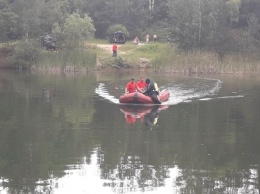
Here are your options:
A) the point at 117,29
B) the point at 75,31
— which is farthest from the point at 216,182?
the point at 117,29

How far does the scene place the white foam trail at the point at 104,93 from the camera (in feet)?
104

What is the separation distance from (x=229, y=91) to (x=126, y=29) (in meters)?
32.2

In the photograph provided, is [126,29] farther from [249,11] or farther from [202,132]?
[202,132]

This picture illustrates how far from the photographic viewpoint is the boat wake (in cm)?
3266

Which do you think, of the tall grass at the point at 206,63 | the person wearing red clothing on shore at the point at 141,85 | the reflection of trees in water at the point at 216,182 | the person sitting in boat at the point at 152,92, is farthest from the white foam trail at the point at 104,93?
the reflection of trees in water at the point at 216,182

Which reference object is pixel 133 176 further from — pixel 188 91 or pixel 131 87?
pixel 188 91

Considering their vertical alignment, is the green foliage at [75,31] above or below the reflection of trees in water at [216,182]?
above

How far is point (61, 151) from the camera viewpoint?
56.7 feet

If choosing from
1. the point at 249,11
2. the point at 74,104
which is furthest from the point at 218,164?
the point at 249,11

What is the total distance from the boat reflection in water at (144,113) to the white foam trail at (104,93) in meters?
2.46

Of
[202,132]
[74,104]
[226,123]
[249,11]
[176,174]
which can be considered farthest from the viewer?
[249,11]

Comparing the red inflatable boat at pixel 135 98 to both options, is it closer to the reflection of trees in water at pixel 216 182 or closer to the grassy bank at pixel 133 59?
the reflection of trees in water at pixel 216 182

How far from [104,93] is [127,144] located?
684 inches

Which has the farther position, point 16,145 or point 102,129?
point 102,129
